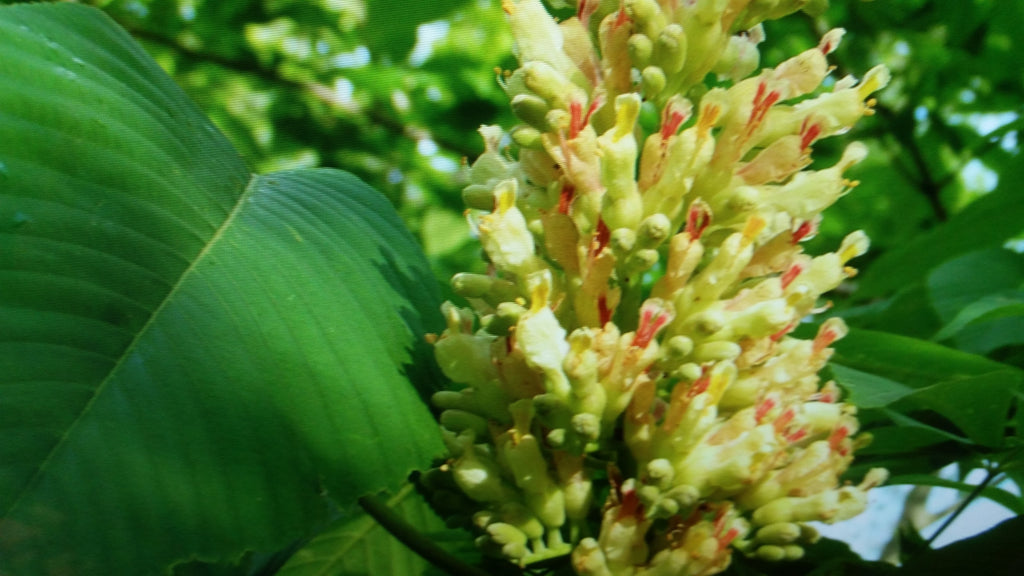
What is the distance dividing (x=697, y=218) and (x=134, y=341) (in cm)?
53

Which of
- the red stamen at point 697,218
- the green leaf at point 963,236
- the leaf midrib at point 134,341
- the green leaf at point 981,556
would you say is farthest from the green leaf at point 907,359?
the leaf midrib at point 134,341

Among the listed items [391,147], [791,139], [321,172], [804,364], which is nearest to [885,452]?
[804,364]

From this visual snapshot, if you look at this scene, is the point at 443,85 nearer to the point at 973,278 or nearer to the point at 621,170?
the point at 973,278

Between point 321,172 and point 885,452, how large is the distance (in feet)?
2.76

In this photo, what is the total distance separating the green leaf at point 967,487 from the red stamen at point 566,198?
23.1 inches

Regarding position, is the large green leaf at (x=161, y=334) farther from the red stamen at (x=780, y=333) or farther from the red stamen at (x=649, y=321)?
the red stamen at (x=780, y=333)

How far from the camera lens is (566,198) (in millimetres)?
919

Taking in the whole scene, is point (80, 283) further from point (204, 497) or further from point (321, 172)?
point (321, 172)

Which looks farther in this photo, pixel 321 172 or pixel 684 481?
pixel 321 172

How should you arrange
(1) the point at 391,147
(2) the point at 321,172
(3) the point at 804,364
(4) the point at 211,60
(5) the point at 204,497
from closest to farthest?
(5) the point at 204,497, (3) the point at 804,364, (2) the point at 321,172, (4) the point at 211,60, (1) the point at 391,147

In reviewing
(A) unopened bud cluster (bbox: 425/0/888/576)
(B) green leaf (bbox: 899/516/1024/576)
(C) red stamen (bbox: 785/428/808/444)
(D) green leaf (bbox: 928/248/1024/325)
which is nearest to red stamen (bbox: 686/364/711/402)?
(A) unopened bud cluster (bbox: 425/0/888/576)

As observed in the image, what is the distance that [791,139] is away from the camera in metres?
0.94

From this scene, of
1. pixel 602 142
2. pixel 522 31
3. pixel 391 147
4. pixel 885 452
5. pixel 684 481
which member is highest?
pixel 391 147

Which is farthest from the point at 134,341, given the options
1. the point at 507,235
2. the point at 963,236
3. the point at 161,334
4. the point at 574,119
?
the point at 963,236
